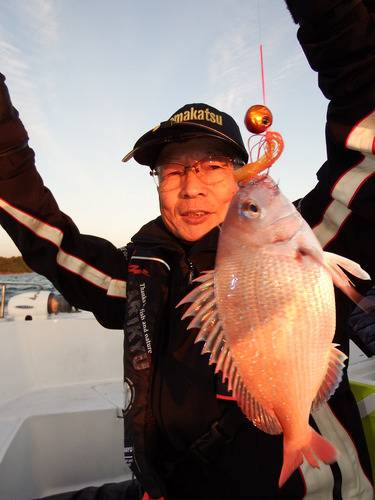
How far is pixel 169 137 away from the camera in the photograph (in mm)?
2244

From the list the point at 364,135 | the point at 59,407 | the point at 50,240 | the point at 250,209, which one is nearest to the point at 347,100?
the point at 364,135

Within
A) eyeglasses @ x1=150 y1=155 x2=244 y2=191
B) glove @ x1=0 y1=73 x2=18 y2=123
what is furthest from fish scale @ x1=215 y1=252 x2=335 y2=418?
glove @ x1=0 y1=73 x2=18 y2=123

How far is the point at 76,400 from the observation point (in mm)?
3670

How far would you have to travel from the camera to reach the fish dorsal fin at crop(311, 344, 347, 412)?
1.29 m

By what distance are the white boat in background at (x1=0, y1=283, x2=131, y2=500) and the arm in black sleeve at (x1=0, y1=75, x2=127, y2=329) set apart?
1080 millimetres

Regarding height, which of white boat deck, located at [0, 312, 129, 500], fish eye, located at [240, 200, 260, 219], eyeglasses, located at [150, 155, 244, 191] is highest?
eyeglasses, located at [150, 155, 244, 191]

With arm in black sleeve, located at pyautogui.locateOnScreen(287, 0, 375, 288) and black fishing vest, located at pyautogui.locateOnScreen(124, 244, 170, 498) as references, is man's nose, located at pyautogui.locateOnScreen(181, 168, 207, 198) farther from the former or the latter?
arm in black sleeve, located at pyautogui.locateOnScreen(287, 0, 375, 288)

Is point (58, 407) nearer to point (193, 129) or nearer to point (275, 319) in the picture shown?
point (193, 129)

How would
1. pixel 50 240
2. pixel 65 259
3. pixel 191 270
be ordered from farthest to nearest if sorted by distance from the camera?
pixel 65 259 → pixel 50 240 → pixel 191 270

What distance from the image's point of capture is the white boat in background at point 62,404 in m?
2.86

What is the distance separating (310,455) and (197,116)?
1.77 m

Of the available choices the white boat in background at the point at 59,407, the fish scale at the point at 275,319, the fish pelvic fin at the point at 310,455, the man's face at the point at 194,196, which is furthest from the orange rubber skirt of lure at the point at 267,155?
the white boat in background at the point at 59,407

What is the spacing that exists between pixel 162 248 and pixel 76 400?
84.5 inches

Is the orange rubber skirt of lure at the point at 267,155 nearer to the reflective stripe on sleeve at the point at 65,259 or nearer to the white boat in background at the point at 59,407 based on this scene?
the reflective stripe on sleeve at the point at 65,259
